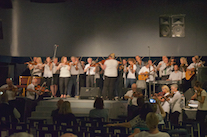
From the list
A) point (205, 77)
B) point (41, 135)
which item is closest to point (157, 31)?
point (205, 77)

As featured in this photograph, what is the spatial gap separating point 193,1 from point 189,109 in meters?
4.84

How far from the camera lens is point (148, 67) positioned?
26.3 ft

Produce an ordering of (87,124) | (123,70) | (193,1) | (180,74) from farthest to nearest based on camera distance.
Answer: (193,1)
(123,70)
(180,74)
(87,124)

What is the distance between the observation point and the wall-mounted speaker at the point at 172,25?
8941 mm

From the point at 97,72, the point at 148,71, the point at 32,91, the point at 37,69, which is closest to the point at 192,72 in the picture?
the point at 148,71

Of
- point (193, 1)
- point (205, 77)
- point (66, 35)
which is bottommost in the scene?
point (205, 77)

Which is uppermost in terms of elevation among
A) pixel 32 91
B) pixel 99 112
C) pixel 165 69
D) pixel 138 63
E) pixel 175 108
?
pixel 138 63

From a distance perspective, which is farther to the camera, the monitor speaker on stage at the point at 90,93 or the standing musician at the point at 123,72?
the standing musician at the point at 123,72

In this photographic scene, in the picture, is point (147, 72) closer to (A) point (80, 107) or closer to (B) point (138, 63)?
(B) point (138, 63)

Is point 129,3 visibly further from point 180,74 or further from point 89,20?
point 180,74

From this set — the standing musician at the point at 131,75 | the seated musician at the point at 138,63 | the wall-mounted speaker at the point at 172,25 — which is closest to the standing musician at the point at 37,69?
the standing musician at the point at 131,75

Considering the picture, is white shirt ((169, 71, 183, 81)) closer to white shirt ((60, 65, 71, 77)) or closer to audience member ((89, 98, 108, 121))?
white shirt ((60, 65, 71, 77))

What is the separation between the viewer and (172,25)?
29.6 ft

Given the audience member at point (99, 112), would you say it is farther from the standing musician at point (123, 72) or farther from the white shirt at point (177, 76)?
the white shirt at point (177, 76)
